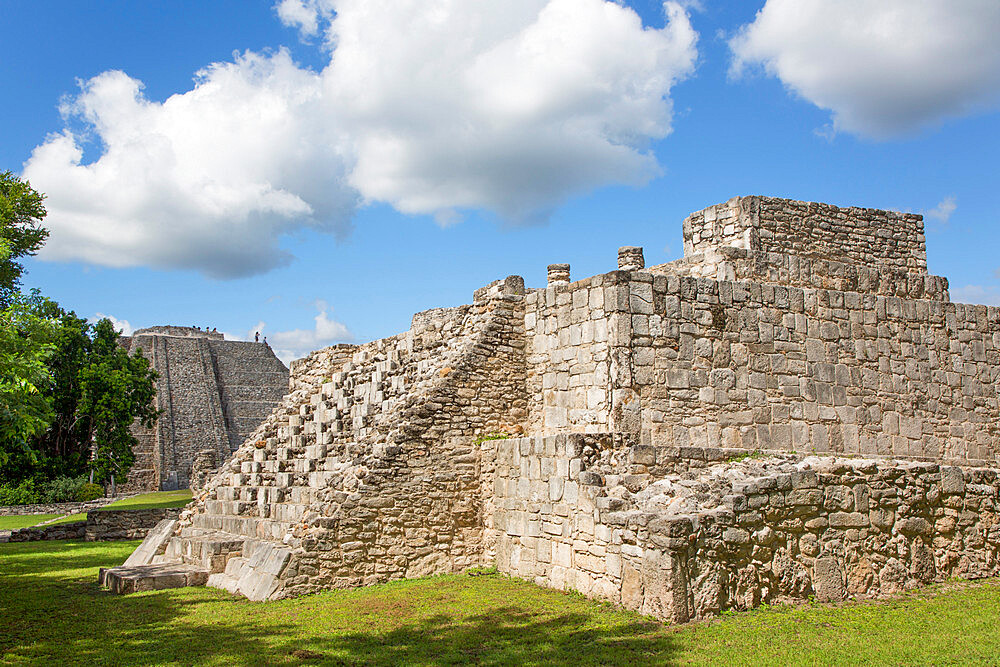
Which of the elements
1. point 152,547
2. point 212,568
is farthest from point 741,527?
point 152,547

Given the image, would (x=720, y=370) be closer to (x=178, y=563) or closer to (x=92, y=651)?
(x=92, y=651)

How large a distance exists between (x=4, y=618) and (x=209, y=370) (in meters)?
48.9

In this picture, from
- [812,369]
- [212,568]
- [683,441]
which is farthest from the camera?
[212,568]

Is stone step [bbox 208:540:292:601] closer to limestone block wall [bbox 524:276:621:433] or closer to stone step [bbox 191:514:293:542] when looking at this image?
stone step [bbox 191:514:293:542]

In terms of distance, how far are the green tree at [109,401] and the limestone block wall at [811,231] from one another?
90.7 feet

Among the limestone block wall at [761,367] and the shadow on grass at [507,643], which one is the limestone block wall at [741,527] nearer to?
the shadow on grass at [507,643]

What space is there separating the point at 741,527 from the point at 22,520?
2615 centimetres

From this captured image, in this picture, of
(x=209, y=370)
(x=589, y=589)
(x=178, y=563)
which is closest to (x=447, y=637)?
(x=589, y=589)

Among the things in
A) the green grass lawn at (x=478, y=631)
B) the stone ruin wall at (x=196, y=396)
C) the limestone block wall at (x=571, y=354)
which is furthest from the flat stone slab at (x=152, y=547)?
the stone ruin wall at (x=196, y=396)

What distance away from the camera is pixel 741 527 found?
769cm

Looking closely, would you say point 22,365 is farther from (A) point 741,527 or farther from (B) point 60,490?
(B) point 60,490

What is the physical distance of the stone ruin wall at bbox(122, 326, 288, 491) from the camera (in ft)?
153

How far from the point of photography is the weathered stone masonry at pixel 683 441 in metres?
8.05

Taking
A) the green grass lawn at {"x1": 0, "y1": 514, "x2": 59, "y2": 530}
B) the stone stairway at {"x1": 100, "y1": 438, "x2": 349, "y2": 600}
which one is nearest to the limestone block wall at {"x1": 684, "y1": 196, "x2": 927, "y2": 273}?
the stone stairway at {"x1": 100, "y1": 438, "x2": 349, "y2": 600}
